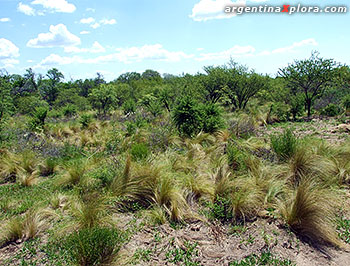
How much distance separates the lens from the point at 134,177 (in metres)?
4.73

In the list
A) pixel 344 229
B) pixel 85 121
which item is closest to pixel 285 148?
pixel 344 229

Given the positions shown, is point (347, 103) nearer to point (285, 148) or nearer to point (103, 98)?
point (285, 148)

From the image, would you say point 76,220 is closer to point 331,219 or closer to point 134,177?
point 134,177

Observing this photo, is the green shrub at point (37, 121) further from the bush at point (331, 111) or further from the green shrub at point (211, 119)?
the bush at point (331, 111)

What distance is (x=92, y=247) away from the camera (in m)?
2.82

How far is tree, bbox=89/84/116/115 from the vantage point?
21.7 metres

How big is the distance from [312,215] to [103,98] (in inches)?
813

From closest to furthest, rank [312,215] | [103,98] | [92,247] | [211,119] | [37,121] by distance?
[92,247] < [312,215] < [211,119] < [37,121] < [103,98]

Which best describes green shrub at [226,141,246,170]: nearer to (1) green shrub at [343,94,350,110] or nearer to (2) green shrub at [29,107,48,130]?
(2) green shrub at [29,107,48,130]

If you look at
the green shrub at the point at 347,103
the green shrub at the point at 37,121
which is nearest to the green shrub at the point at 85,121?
the green shrub at the point at 37,121

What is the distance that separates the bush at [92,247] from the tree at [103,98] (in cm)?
1963

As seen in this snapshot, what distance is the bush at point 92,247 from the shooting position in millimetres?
2789

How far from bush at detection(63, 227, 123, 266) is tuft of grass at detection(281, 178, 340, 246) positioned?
245 cm

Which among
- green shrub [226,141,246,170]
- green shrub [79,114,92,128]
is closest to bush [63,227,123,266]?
green shrub [226,141,246,170]
